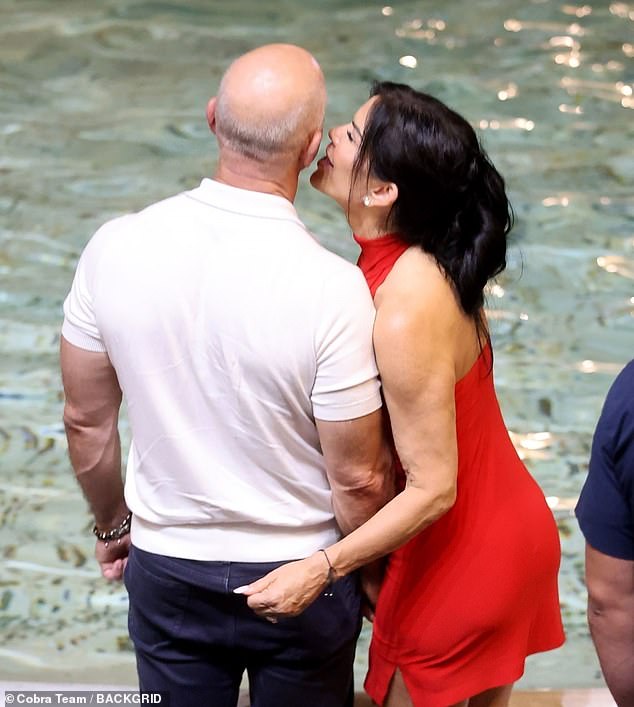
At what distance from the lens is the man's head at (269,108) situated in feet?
5.11

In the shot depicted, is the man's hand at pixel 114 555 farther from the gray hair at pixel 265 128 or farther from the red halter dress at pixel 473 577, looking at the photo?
the gray hair at pixel 265 128

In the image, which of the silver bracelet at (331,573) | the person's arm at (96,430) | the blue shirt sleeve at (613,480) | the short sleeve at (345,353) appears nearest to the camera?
the blue shirt sleeve at (613,480)

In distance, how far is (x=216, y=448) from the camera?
5.42 feet

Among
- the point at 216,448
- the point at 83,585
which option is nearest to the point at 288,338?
the point at 216,448

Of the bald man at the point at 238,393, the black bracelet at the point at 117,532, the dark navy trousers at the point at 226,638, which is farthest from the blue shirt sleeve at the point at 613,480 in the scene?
the black bracelet at the point at 117,532

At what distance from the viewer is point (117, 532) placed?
207cm

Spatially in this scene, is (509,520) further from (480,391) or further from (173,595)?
(173,595)

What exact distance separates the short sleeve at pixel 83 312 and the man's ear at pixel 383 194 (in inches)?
18.0

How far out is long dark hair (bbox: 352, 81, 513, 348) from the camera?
1.66m

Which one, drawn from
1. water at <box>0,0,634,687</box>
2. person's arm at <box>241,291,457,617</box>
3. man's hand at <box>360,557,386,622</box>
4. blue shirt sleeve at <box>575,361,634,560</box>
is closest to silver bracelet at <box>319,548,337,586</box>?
person's arm at <box>241,291,457,617</box>

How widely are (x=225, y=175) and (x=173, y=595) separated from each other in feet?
2.28

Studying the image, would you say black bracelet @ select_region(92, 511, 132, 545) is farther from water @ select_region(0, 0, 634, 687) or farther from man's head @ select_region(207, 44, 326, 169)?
water @ select_region(0, 0, 634, 687)

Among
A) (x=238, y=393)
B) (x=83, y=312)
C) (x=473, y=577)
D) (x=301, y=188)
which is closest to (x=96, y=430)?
(x=83, y=312)

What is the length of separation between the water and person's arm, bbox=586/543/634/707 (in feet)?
4.52
